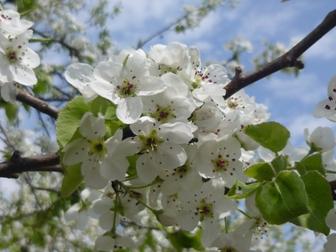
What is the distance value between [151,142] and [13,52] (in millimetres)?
471

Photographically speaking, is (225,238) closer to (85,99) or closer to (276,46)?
(85,99)

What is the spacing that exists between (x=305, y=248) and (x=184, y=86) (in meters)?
10.0

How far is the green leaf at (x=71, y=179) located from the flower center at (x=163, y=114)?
0.21 meters

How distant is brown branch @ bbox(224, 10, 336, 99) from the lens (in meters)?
1.38

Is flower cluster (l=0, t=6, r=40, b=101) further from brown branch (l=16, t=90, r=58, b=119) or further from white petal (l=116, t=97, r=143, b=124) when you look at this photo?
white petal (l=116, t=97, r=143, b=124)

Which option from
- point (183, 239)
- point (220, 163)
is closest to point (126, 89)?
point (220, 163)

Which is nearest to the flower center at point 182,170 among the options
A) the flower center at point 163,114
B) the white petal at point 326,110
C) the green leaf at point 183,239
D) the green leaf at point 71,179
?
the flower center at point 163,114

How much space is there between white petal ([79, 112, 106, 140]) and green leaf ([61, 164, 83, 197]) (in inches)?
4.3

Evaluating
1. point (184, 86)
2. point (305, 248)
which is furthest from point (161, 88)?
point (305, 248)

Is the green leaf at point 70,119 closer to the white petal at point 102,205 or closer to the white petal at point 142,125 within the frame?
the white petal at point 142,125

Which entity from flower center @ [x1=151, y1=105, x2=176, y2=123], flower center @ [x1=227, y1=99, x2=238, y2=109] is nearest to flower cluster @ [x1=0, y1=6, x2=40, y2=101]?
flower center @ [x1=151, y1=105, x2=176, y2=123]

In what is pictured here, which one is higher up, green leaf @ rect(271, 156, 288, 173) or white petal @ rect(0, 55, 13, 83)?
green leaf @ rect(271, 156, 288, 173)

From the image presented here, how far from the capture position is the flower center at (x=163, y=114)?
136cm

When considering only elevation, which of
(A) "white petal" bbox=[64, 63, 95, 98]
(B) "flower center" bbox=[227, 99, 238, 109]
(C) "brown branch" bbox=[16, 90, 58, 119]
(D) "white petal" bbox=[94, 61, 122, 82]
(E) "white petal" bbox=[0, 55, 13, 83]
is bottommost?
(C) "brown branch" bbox=[16, 90, 58, 119]
